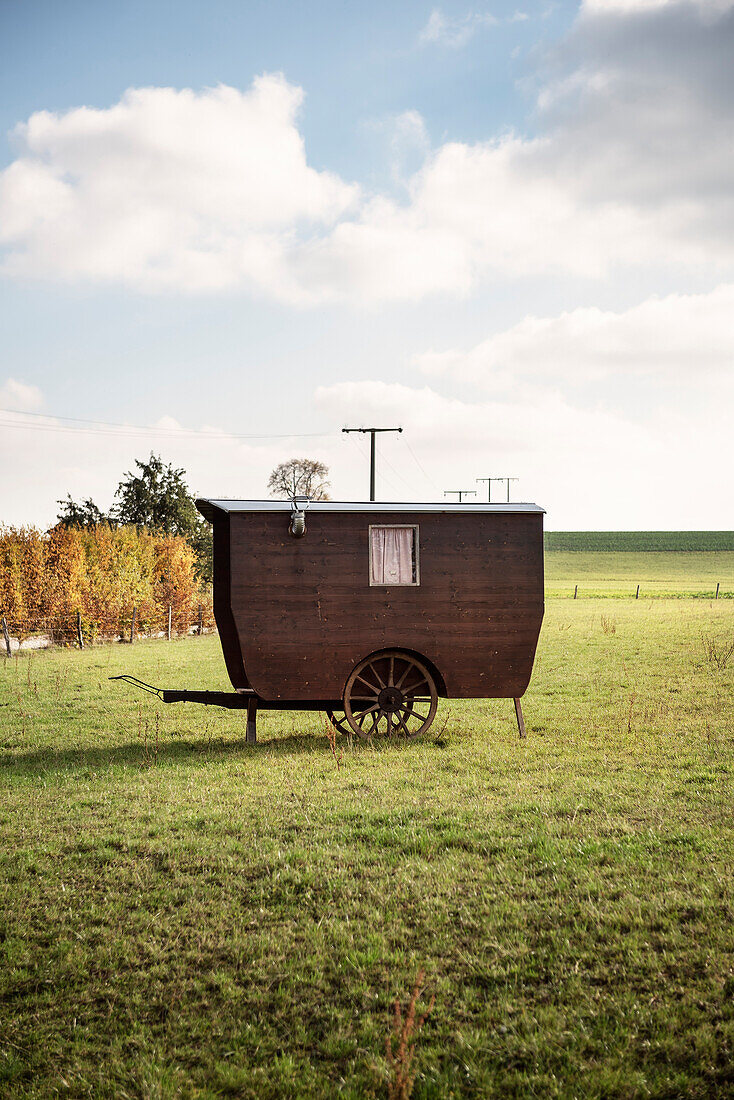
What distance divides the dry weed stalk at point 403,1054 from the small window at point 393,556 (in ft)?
23.8

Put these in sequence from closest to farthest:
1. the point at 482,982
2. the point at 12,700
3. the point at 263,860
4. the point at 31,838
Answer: the point at 482,982, the point at 263,860, the point at 31,838, the point at 12,700

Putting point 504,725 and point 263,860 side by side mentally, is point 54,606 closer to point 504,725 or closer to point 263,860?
point 504,725

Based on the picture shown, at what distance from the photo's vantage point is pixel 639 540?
115812 mm

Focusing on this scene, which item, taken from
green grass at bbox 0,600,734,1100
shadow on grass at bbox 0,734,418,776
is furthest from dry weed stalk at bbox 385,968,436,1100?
shadow on grass at bbox 0,734,418,776

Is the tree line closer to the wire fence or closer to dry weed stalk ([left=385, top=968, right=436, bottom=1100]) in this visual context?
the wire fence

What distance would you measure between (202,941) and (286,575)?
634 cm

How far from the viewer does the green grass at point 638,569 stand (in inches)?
2844

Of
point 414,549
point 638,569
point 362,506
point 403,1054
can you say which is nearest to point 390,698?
point 414,549

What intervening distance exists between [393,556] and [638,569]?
8269 centimetres

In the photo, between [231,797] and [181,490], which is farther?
[181,490]

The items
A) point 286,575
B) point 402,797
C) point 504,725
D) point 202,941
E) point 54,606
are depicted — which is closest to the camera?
point 202,941

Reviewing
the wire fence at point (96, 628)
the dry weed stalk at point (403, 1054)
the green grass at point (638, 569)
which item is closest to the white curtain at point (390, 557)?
the dry weed stalk at point (403, 1054)

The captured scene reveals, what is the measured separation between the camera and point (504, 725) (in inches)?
523

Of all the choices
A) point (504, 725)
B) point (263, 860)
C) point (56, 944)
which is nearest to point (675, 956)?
point (263, 860)
